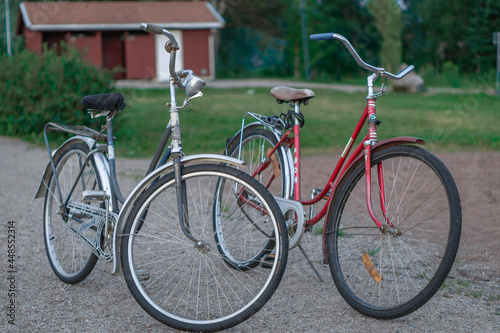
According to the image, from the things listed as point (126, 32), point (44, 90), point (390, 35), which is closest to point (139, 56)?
point (126, 32)

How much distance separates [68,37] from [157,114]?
16.5 m

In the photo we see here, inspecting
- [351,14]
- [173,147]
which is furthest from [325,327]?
[351,14]

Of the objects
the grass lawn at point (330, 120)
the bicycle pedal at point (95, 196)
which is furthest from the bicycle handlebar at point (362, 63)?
the grass lawn at point (330, 120)

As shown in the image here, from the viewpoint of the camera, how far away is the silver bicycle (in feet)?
10.5

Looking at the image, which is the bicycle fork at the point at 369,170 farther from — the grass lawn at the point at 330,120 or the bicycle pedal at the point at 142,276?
the grass lawn at the point at 330,120

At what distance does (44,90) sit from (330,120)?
6250mm

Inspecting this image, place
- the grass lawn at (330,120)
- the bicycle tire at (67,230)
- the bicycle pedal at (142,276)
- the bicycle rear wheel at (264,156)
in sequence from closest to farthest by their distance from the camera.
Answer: the bicycle pedal at (142,276), the bicycle tire at (67,230), the bicycle rear wheel at (264,156), the grass lawn at (330,120)

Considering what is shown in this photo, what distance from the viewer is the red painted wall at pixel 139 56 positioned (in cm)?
3156

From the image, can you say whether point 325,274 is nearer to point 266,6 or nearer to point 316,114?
point 316,114

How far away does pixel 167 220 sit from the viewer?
3717mm

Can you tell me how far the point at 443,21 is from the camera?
29.1 m

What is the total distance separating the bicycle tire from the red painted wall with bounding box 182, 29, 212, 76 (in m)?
28.3

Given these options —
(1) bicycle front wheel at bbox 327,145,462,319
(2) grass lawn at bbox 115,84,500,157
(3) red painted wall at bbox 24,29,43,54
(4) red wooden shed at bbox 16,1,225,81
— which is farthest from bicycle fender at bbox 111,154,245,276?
(3) red painted wall at bbox 24,29,43,54

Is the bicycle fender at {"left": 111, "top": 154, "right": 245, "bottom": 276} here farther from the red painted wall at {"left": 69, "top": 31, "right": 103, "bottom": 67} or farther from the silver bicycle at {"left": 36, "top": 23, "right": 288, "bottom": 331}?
the red painted wall at {"left": 69, "top": 31, "right": 103, "bottom": 67}
